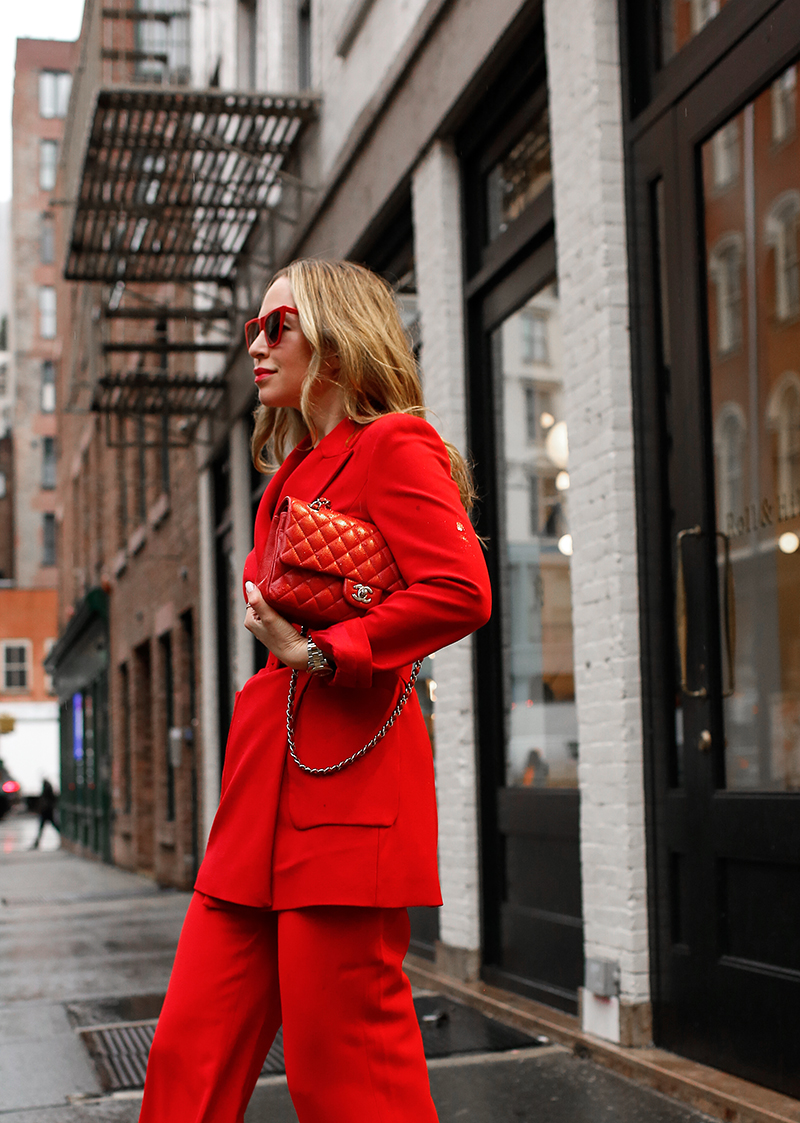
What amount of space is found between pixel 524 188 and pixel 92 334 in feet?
25.8

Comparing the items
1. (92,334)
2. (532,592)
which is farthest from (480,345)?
(92,334)

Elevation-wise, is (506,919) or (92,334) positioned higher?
(92,334)

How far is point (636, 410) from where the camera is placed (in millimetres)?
5172

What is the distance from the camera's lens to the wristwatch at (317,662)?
2277 mm

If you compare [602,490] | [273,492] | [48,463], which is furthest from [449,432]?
[48,463]

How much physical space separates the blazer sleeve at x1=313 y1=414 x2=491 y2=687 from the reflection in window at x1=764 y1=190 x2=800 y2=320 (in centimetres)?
249

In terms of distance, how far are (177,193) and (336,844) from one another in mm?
9763

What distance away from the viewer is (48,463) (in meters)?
62.3

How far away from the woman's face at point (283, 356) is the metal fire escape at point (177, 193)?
7.09 metres

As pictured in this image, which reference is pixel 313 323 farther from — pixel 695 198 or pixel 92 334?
pixel 92 334

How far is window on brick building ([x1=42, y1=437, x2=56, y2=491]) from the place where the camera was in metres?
61.6

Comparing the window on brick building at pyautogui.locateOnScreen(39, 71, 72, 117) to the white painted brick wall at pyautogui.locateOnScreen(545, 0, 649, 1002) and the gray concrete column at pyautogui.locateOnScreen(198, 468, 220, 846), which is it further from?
the white painted brick wall at pyautogui.locateOnScreen(545, 0, 649, 1002)

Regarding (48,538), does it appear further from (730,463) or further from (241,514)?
(730,463)

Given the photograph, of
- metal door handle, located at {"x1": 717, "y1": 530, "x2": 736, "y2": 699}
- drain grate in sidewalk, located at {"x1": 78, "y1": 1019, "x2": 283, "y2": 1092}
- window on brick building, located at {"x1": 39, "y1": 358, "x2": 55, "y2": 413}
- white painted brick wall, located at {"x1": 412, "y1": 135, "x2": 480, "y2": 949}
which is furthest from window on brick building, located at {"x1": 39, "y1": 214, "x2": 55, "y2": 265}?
metal door handle, located at {"x1": 717, "y1": 530, "x2": 736, "y2": 699}
